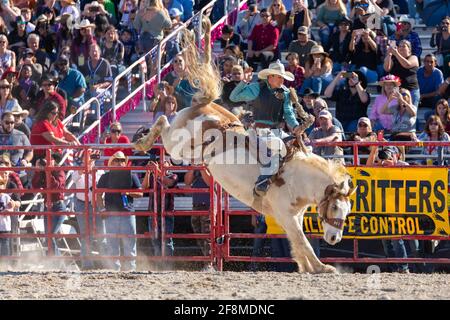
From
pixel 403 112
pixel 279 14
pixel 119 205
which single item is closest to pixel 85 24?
pixel 279 14

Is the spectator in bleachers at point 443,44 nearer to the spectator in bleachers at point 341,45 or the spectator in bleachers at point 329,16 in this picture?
the spectator in bleachers at point 341,45

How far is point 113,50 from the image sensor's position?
17047 millimetres

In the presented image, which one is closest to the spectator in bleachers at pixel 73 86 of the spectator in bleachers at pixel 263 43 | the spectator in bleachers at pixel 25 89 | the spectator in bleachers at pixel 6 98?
the spectator in bleachers at pixel 25 89

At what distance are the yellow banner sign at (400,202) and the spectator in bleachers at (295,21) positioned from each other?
456 centimetres

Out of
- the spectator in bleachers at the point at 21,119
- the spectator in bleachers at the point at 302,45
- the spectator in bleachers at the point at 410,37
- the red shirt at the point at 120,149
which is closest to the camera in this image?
the red shirt at the point at 120,149

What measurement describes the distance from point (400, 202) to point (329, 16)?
4952 millimetres

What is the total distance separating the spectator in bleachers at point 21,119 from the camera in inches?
590

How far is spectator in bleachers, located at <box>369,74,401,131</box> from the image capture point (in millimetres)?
14000

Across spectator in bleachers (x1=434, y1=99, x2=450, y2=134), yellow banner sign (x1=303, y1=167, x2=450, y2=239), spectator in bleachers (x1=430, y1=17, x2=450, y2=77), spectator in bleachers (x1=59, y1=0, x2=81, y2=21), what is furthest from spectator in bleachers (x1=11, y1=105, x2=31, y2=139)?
spectator in bleachers (x1=430, y1=17, x2=450, y2=77)

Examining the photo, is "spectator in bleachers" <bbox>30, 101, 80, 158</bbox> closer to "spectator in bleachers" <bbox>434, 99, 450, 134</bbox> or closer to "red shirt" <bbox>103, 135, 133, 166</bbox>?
"red shirt" <bbox>103, 135, 133, 166</bbox>

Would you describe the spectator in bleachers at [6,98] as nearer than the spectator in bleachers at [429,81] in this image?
No

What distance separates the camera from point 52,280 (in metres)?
10.8

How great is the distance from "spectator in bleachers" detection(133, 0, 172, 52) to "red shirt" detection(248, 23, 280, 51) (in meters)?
1.52

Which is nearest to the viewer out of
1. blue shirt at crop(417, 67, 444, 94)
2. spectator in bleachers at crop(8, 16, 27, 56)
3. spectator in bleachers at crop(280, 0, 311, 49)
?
blue shirt at crop(417, 67, 444, 94)
